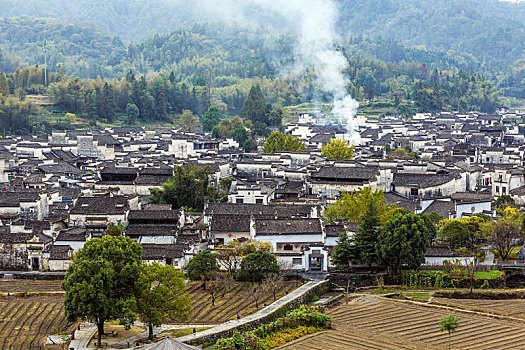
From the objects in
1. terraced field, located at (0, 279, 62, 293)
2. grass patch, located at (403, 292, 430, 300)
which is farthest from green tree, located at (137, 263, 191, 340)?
grass patch, located at (403, 292, 430, 300)

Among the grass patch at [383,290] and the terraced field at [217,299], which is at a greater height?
the grass patch at [383,290]

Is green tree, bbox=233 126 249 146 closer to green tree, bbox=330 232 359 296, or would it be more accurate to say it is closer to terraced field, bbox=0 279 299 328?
green tree, bbox=330 232 359 296

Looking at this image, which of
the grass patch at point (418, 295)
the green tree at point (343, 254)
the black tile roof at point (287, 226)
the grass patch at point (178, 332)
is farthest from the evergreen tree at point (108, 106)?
the grass patch at point (178, 332)

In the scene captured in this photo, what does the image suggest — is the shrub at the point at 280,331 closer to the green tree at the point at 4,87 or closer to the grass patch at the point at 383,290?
the grass patch at the point at 383,290

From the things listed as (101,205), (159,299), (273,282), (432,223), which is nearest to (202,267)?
(273,282)

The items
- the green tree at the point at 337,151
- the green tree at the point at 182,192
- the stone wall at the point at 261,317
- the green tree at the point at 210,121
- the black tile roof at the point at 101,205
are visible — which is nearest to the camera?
the stone wall at the point at 261,317

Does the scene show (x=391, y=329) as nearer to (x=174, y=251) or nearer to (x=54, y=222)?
(x=174, y=251)

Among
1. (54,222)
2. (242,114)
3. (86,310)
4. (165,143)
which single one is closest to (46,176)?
(54,222)
